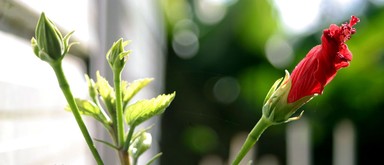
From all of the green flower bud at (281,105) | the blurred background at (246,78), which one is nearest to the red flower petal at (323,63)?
the green flower bud at (281,105)

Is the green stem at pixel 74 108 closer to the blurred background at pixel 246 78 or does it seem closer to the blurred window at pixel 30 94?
the blurred window at pixel 30 94

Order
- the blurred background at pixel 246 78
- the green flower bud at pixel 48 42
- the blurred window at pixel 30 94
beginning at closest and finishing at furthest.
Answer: the green flower bud at pixel 48 42
the blurred window at pixel 30 94
the blurred background at pixel 246 78

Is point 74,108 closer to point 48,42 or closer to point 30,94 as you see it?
point 48,42

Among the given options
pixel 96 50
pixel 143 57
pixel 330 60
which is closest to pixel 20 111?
pixel 330 60

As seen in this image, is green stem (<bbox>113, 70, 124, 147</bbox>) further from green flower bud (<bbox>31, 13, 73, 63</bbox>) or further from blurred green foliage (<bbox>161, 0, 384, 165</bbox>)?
blurred green foliage (<bbox>161, 0, 384, 165</bbox>)

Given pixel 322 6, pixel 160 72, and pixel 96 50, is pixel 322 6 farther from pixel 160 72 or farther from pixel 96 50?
pixel 96 50

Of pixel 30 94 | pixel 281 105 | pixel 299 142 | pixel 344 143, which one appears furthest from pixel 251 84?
pixel 281 105
